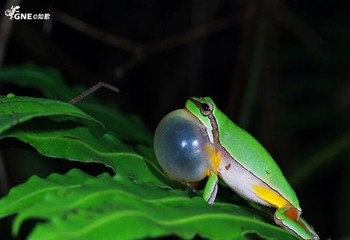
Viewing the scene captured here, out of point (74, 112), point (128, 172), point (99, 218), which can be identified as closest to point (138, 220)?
point (99, 218)

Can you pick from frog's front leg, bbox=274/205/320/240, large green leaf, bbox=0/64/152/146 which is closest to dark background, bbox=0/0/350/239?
large green leaf, bbox=0/64/152/146

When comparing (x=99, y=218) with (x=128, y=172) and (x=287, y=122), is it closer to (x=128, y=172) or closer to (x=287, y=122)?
(x=128, y=172)

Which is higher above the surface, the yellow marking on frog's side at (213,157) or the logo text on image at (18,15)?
the logo text on image at (18,15)

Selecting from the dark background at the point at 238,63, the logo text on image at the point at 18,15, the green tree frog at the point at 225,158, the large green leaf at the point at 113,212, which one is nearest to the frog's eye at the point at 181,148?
the green tree frog at the point at 225,158

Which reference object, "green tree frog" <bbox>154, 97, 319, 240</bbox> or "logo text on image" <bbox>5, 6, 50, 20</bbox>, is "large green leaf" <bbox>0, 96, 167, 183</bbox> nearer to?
"green tree frog" <bbox>154, 97, 319, 240</bbox>

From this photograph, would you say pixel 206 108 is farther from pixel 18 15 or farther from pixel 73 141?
pixel 18 15

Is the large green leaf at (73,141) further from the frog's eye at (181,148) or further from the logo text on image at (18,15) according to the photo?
the logo text on image at (18,15)
